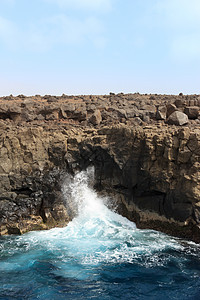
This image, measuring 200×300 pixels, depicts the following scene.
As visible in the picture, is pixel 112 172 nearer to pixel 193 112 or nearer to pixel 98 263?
pixel 98 263

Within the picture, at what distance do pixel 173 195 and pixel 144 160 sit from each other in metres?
3.26

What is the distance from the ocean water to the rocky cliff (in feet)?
3.62

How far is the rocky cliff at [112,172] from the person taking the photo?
18.3 metres

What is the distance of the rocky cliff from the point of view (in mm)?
18281

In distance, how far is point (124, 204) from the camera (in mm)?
21000

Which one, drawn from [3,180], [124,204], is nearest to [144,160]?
[124,204]

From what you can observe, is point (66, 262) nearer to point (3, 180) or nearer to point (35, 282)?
point (35, 282)

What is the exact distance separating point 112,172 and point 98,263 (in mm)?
8114

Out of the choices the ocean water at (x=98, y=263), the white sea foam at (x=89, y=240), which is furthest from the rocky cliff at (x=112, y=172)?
the ocean water at (x=98, y=263)

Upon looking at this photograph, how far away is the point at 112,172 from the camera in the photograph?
2173 centimetres

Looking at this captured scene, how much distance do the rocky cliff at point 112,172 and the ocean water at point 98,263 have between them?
1105mm

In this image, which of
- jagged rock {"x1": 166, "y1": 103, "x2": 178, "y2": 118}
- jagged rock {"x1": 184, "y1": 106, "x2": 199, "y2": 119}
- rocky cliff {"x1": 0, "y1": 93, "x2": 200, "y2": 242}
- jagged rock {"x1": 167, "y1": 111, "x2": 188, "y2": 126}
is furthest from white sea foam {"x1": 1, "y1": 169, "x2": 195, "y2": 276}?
jagged rock {"x1": 184, "y1": 106, "x2": 199, "y2": 119}

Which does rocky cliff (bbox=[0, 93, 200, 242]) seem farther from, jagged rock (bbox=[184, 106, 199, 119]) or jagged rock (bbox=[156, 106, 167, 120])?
jagged rock (bbox=[184, 106, 199, 119])

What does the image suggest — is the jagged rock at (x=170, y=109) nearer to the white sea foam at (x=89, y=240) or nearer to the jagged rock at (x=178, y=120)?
the jagged rock at (x=178, y=120)
